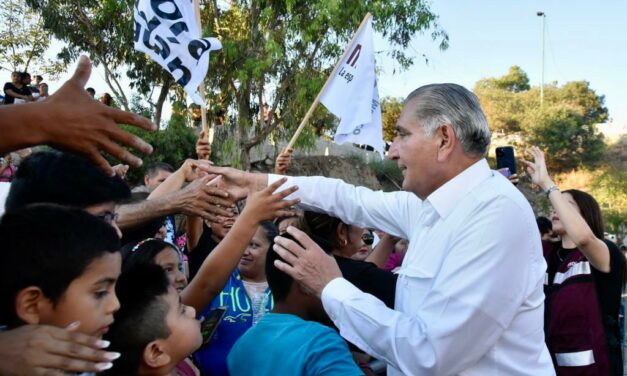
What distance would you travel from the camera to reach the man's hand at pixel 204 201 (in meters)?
2.74

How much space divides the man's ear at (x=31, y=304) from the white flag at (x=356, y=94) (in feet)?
13.4

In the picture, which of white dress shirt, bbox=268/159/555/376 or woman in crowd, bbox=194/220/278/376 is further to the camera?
woman in crowd, bbox=194/220/278/376

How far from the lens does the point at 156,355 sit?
2047 millimetres

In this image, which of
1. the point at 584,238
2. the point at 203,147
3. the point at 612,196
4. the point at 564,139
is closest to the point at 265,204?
the point at 203,147

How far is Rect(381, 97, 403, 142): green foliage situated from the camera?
27.3 meters

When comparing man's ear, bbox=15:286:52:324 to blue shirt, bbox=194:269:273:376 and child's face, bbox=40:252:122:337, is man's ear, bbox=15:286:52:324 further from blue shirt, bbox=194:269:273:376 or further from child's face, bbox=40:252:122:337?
blue shirt, bbox=194:269:273:376

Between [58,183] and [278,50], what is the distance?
10514 mm

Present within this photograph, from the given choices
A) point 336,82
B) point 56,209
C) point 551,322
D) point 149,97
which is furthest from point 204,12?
point 56,209

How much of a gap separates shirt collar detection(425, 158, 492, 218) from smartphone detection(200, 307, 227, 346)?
1.12 meters

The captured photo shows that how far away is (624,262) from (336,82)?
9.76 ft

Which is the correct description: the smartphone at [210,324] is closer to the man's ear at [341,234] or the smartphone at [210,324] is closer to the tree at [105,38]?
the man's ear at [341,234]

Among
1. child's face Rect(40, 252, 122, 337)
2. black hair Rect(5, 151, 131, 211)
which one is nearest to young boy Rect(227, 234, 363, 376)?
child's face Rect(40, 252, 122, 337)

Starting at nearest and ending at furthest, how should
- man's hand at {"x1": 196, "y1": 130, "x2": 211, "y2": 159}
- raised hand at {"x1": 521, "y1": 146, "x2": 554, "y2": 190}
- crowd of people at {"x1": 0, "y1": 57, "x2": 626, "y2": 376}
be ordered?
crowd of people at {"x1": 0, "y1": 57, "x2": 626, "y2": 376}
raised hand at {"x1": 521, "y1": 146, "x2": 554, "y2": 190}
man's hand at {"x1": 196, "y1": 130, "x2": 211, "y2": 159}

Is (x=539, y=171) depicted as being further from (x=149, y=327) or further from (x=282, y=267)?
(x=149, y=327)
